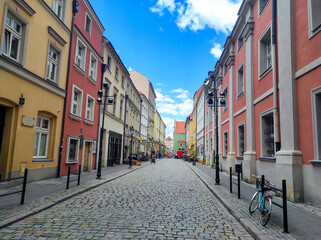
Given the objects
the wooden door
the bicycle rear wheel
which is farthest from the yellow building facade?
the bicycle rear wheel

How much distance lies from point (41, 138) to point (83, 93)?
501cm

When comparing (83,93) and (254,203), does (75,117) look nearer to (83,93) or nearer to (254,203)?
(83,93)

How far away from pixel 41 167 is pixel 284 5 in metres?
12.5

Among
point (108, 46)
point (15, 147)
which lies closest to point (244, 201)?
point (15, 147)

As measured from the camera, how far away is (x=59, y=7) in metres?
12.8

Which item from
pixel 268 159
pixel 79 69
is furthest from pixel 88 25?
pixel 268 159

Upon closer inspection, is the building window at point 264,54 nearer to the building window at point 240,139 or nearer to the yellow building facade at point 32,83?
the building window at point 240,139

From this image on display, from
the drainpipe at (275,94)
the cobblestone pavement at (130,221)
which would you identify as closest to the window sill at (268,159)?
the drainpipe at (275,94)

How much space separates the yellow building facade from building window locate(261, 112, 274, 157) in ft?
34.7

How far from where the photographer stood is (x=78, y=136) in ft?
50.3

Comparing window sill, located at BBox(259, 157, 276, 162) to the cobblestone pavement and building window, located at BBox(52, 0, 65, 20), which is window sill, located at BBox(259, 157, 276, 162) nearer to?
the cobblestone pavement

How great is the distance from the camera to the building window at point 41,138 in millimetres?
11356

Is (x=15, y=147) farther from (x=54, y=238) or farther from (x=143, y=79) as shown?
(x=143, y=79)

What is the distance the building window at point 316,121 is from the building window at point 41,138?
11.4 meters
